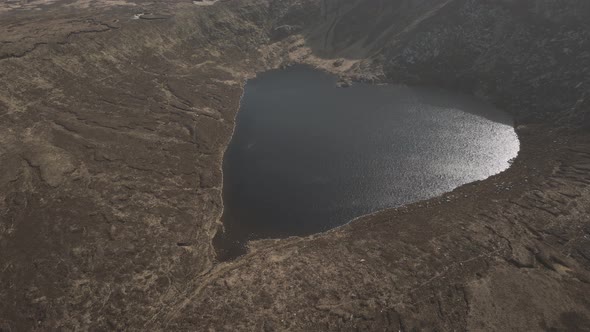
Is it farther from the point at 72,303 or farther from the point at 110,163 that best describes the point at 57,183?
the point at 72,303

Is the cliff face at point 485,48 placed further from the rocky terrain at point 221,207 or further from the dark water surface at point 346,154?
the dark water surface at point 346,154

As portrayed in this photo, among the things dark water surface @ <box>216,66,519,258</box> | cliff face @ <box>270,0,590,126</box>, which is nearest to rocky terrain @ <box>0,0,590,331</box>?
cliff face @ <box>270,0,590,126</box>

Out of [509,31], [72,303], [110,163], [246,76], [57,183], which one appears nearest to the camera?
[72,303]

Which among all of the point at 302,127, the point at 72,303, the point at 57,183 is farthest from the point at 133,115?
the point at 72,303

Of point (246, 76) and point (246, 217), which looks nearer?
point (246, 217)

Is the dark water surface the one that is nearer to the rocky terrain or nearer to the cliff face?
the rocky terrain
